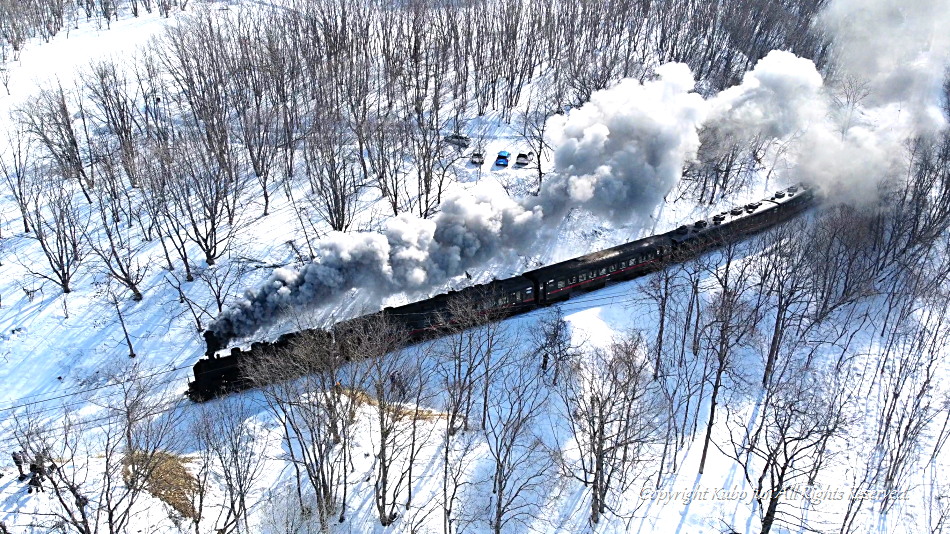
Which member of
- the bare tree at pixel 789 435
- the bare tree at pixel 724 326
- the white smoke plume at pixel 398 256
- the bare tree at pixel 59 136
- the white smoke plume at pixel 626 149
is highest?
the bare tree at pixel 59 136

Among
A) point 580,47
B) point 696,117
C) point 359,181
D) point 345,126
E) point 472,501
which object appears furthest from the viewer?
point 580,47

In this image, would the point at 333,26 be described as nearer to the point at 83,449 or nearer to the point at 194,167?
the point at 194,167

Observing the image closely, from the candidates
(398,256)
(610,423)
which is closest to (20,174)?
(398,256)

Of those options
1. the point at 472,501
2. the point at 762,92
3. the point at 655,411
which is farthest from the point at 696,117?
the point at 472,501

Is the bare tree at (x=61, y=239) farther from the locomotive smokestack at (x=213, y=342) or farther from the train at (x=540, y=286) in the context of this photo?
the train at (x=540, y=286)

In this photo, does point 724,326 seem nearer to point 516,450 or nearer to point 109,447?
point 516,450

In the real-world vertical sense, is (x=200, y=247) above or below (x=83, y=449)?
above

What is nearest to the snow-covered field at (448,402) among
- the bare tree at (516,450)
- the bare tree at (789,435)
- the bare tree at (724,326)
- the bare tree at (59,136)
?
the bare tree at (516,450)

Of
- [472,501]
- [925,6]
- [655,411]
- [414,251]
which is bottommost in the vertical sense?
[472,501]
